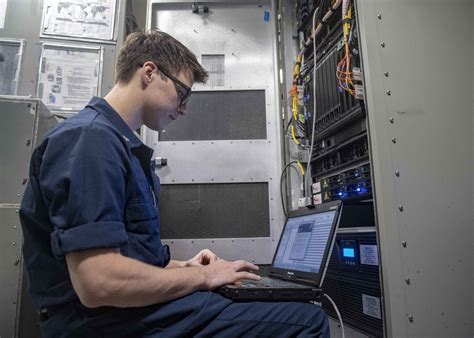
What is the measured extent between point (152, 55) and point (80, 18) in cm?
137

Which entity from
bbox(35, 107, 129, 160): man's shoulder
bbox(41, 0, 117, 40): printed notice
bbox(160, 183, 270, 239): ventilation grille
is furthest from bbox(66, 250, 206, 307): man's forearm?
bbox(41, 0, 117, 40): printed notice

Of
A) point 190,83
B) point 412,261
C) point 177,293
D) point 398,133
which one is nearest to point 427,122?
point 398,133

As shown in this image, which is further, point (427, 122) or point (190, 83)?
point (190, 83)

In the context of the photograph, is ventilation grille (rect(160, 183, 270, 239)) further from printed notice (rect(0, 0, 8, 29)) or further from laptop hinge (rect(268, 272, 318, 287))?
printed notice (rect(0, 0, 8, 29))

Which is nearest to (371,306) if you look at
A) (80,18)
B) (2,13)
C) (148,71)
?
(148,71)

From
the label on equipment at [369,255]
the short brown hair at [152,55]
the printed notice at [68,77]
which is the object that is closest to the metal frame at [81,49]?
the printed notice at [68,77]

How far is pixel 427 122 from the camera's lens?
4.14 ft

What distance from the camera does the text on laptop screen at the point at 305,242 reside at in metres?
1.24

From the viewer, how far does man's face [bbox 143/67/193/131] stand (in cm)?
123

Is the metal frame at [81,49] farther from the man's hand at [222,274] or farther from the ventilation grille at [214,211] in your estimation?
the man's hand at [222,274]

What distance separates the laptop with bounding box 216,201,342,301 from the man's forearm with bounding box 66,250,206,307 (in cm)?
22

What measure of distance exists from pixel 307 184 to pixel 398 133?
0.95 meters

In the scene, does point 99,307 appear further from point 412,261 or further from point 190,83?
point 412,261

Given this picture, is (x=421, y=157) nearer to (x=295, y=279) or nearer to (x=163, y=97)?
(x=295, y=279)
